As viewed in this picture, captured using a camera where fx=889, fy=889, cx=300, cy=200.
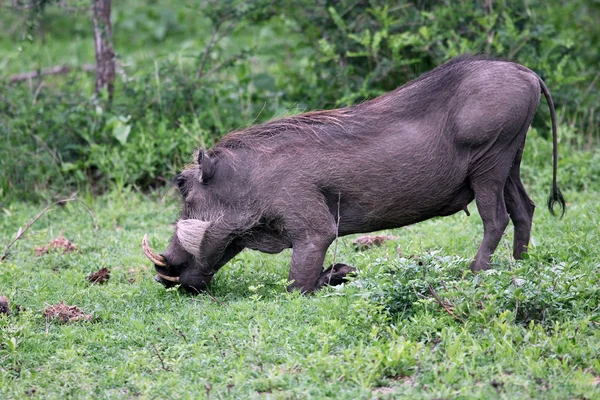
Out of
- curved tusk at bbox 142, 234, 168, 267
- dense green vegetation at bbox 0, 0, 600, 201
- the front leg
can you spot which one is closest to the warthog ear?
curved tusk at bbox 142, 234, 168, 267

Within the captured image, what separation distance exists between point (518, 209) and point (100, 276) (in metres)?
2.78

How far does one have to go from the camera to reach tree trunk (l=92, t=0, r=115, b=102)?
8.72m

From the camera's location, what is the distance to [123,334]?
4.75 metres

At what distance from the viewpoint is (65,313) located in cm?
508

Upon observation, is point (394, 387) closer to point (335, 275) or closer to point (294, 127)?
point (335, 275)

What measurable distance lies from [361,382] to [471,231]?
3.09 m

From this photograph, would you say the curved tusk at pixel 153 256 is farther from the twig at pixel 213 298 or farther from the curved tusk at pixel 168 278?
the twig at pixel 213 298

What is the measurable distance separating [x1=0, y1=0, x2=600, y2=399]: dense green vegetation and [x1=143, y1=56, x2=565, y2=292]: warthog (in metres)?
0.24

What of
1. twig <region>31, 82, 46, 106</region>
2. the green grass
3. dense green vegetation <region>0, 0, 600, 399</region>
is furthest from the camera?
twig <region>31, 82, 46, 106</region>

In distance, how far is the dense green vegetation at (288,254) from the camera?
402 centimetres

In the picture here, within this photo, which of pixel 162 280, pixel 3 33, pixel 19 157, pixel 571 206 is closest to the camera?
pixel 162 280

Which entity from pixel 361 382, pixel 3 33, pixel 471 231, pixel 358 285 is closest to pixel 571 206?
pixel 471 231

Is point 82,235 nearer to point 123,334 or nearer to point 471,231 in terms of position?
point 123,334

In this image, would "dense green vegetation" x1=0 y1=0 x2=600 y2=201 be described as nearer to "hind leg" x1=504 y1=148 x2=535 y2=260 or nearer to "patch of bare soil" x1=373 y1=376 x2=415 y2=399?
"hind leg" x1=504 y1=148 x2=535 y2=260
